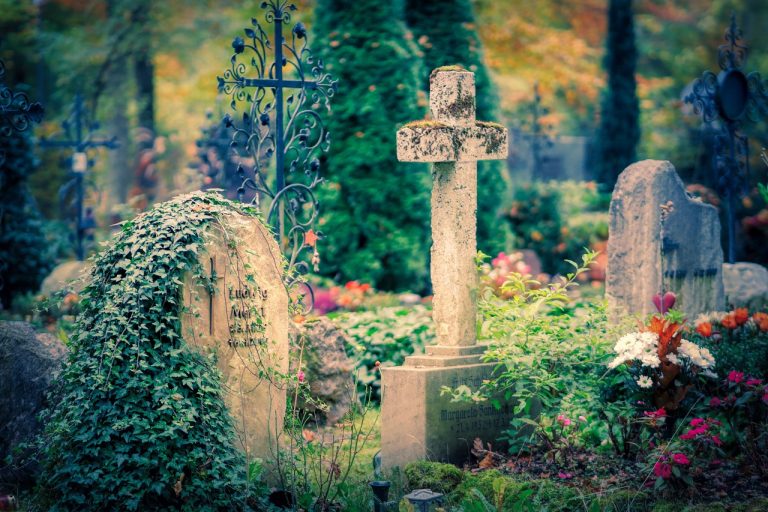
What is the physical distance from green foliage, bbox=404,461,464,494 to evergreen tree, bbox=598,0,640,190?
1440 cm

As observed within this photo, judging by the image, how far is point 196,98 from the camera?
101 ft

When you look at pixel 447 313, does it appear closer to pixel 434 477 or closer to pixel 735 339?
pixel 434 477

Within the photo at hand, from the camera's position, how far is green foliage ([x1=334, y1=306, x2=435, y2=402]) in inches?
354

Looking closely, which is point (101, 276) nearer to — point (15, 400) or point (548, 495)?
point (15, 400)

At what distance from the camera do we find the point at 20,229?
13492 mm

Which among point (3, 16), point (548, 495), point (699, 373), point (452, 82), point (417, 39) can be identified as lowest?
point (548, 495)

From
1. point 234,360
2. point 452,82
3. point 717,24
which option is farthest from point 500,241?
point 717,24

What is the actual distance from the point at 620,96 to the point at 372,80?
29.3ft

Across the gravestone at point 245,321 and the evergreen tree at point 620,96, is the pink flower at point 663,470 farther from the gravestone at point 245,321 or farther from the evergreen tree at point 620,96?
the evergreen tree at point 620,96

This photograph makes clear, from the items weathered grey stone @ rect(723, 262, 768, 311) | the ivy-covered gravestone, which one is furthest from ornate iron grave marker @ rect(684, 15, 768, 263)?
the ivy-covered gravestone

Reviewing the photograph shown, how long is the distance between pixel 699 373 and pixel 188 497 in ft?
11.0

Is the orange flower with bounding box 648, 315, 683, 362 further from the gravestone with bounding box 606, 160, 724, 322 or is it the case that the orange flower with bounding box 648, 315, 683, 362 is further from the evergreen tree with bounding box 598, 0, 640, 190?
the evergreen tree with bounding box 598, 0, 640, 190

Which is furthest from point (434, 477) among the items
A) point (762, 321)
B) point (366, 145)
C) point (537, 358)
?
point (366, 145)

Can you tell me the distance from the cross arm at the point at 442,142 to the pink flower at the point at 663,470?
2.51 meters
